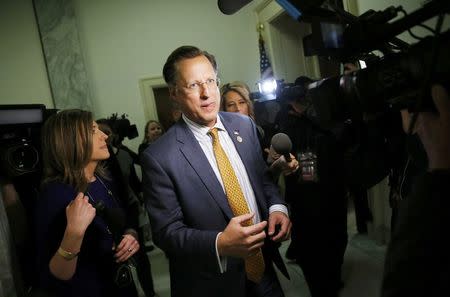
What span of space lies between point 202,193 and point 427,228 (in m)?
0.72

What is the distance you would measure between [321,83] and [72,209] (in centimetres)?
94

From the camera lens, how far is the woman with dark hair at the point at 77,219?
121 centimetres

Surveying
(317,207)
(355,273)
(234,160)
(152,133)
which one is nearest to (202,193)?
(234,160)

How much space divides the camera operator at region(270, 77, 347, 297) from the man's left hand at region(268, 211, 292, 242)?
2.85 ft

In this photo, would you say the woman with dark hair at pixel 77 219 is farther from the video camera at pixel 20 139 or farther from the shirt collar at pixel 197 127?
the shirt collar at pixel 197 127

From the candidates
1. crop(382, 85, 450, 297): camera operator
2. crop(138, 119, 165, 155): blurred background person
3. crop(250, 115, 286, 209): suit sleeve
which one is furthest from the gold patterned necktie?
crop(138, 119, 165, 155): blurred background person

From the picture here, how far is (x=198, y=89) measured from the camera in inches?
46.9

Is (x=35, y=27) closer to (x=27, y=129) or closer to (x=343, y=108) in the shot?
(x=27, y=129)

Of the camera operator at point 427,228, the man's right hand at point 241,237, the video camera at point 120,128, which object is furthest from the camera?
the video camera at point 120,128

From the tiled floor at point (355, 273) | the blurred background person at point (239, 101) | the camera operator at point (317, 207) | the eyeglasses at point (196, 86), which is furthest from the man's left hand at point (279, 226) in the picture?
the tiled floor at point (355, 273)

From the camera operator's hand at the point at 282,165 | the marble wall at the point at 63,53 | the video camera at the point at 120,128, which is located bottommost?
the camera operator's hand at the point at 282,165

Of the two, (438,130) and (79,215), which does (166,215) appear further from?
(438,130)

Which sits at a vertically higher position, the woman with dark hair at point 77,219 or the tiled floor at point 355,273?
the woman with dark hair at point 77,219

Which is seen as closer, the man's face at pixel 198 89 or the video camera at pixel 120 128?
the man's face at pixel 198 89
